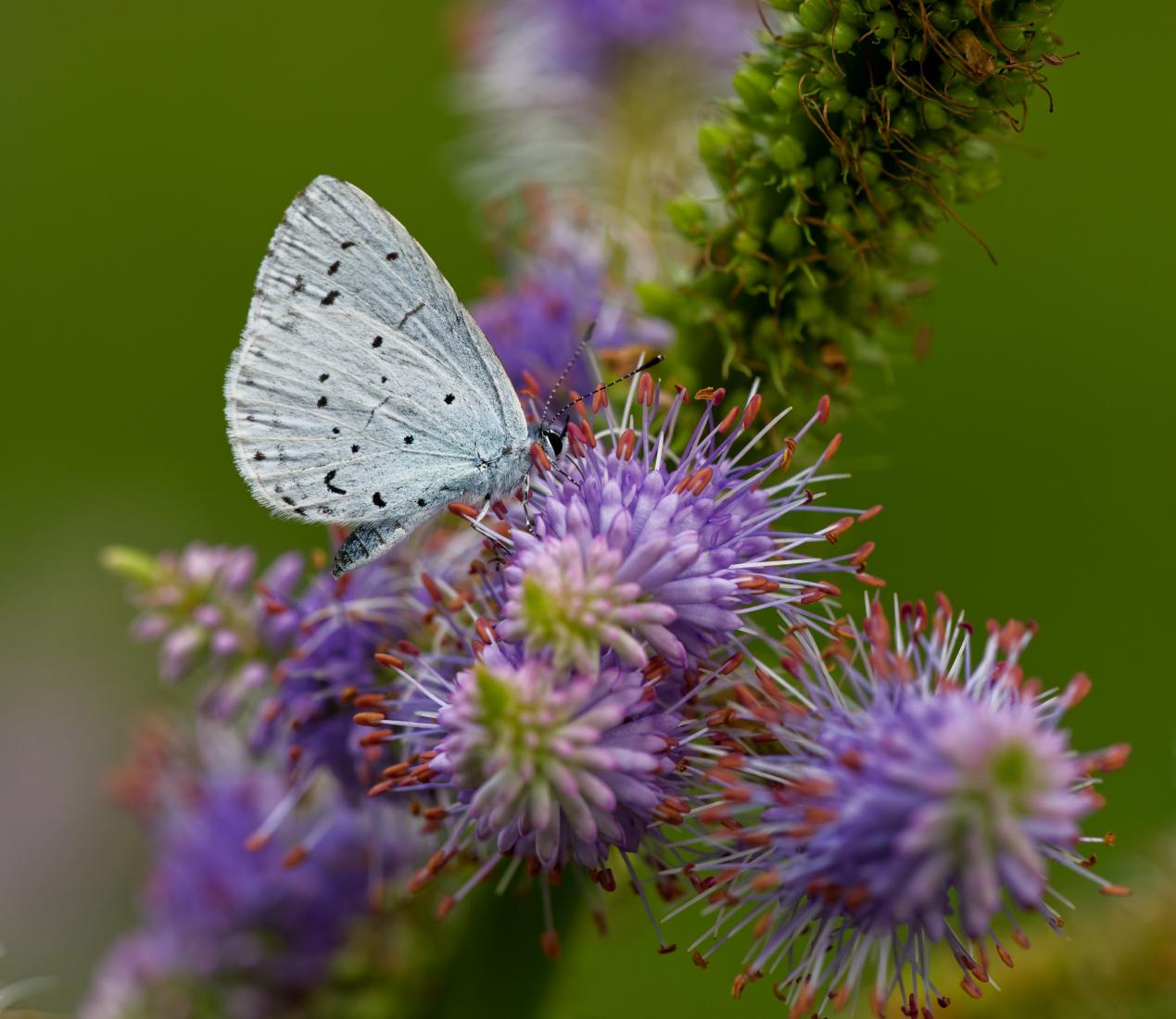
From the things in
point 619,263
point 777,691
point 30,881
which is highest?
point 619,263

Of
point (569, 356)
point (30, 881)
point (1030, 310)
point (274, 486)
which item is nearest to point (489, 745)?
point (274, 486)

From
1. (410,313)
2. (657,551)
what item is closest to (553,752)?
(657,551)

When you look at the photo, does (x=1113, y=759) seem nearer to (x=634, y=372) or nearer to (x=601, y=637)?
(x=601, y=637)

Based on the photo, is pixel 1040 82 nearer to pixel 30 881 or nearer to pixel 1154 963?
pixel 1154 963

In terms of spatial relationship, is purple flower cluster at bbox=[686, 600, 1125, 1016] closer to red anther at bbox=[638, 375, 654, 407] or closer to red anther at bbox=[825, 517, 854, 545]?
red anther at bbox=[825, 517, 854, 545]

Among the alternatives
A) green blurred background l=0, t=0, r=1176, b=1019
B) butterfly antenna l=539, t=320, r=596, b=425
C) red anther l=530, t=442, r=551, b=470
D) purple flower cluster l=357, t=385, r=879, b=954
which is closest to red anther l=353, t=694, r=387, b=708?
purple flower cluster l=357, t=385, r=879, b=954
